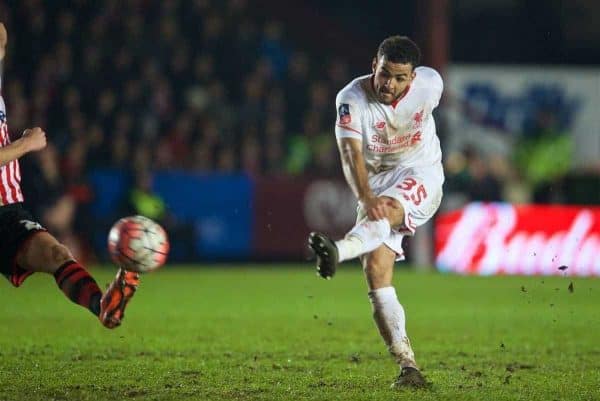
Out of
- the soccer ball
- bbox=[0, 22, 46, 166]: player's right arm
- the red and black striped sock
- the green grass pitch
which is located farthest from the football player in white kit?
bbox=[0, 22, 46, 166]: player's right arm

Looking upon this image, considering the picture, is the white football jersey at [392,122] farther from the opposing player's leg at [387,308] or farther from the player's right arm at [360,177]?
the opposing player's leg at [387,308]

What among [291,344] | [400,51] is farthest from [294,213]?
[400,51]

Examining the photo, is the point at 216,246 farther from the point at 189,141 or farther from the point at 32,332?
the point at 32,332

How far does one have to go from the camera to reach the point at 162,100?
18531mm

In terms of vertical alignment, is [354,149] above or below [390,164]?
above

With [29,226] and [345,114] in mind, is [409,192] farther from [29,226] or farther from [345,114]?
[29,226]

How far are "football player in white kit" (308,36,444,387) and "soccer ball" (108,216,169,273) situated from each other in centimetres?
105

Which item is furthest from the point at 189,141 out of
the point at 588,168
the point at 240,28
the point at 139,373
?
the point at 139,373

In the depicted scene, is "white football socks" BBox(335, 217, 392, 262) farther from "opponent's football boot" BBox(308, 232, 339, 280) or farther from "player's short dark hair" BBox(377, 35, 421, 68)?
"player's short dark hair" BBox(377, 35, 421, 68)

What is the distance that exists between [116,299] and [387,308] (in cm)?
158

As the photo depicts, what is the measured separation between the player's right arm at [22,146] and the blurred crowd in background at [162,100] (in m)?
9.37

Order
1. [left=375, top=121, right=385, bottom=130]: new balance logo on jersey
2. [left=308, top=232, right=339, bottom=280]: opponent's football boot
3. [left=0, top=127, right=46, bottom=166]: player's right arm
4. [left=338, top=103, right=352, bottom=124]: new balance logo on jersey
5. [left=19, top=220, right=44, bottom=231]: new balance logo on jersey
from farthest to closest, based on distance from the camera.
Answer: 1. [left=375, top=121, right=385, bottom=130]: new balance logo on jersey
2. [left=338, top=103, right=352, bottom=124]: new balance logo on jersey
3. [left=19, top=220, right=44, bottom=231]: new balance logo on jersey
4. [left=0, top=127, right=46, bottom=166]: player's right arm
5. [left=308, top=232, right=339, bottom=280]: opponent's football boot

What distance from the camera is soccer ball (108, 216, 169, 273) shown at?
6105mm

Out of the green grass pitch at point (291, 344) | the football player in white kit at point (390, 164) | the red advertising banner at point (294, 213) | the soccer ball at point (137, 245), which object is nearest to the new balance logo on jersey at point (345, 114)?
the football player in white kit at point (390, 164)
